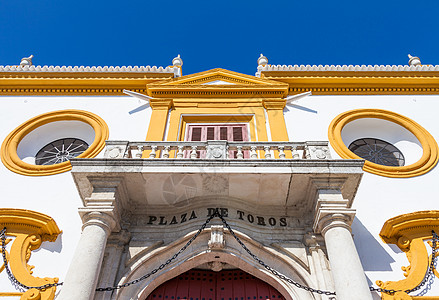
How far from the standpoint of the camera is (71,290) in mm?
7207

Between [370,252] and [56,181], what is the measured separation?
737cm

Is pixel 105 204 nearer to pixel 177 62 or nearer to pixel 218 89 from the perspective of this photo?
pixel 218 89

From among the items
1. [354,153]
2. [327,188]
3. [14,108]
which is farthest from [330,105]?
[14,108]

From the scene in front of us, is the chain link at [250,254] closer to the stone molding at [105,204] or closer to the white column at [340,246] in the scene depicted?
the white column at [340,246]

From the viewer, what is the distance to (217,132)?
41.3ft

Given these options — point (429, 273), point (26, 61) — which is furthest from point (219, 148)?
point (26, 61)

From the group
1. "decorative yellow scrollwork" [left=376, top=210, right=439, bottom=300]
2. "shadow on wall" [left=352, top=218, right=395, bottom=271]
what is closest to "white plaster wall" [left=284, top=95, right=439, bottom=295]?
"shadow on wall" [left=352, top=218, right=395, bottom=271]

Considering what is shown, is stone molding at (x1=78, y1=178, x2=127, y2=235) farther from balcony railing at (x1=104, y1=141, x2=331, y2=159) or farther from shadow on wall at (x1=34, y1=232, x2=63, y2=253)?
shadow on wall at (x1=34, y1=232, x2=63, y2=253)

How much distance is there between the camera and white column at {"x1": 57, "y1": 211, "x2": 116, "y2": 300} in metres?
7.24

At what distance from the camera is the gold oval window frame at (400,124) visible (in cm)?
1100

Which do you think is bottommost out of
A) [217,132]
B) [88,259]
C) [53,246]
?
[88,259]

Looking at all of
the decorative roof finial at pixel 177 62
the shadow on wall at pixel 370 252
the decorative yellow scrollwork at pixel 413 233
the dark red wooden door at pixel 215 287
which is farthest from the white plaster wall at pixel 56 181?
the decorative yellow scrollwork at pixel 413 233

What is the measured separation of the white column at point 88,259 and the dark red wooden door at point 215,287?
1651 mm

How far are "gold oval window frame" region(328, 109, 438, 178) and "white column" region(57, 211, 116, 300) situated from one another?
6278 millimetres
